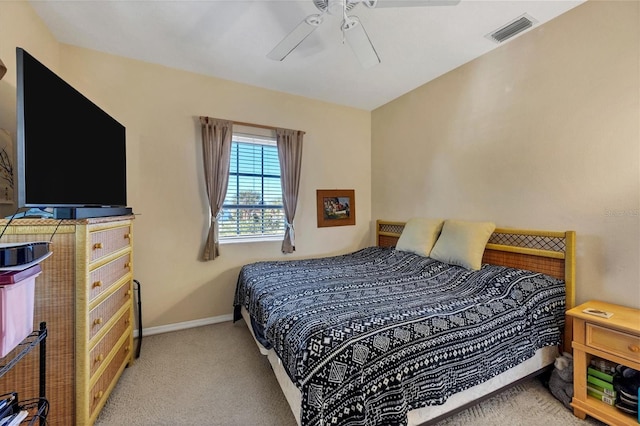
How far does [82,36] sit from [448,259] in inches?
151

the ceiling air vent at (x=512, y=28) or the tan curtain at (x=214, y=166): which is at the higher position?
the ceiling air vent at (x=512, y=28)

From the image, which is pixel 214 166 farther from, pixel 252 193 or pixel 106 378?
pixel 106 378

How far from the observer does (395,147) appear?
→ 3613 mm

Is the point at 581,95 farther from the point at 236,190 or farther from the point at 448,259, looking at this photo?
the point at 236,190

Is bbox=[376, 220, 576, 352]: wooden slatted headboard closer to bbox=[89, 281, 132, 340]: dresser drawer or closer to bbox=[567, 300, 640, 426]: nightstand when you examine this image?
bbox=[567, 300, 640, 426]: nightstand

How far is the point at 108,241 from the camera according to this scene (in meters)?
1.67

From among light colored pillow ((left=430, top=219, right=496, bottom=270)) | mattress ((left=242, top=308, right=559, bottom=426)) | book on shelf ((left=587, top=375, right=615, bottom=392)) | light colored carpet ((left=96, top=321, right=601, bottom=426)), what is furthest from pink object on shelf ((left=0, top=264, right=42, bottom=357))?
book on shelf ((left=587, top=375, right=615, bottom=392))

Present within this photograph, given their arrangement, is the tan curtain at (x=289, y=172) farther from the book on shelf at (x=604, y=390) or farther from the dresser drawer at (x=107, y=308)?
the book on shelf at (x=604, y=390)

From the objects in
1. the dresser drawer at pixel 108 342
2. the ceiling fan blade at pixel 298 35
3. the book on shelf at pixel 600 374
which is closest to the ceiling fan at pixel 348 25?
the ceiling fan blade at pixel 298 35

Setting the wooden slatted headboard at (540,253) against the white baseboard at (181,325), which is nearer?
the wooden slatted headboard at (540,253)

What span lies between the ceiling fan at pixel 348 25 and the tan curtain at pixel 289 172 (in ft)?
4.14

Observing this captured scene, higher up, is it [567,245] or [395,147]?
[395,147]

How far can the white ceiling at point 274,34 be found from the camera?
6.49 feet

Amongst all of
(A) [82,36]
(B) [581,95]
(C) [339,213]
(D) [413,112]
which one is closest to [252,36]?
(A) [82,36]
